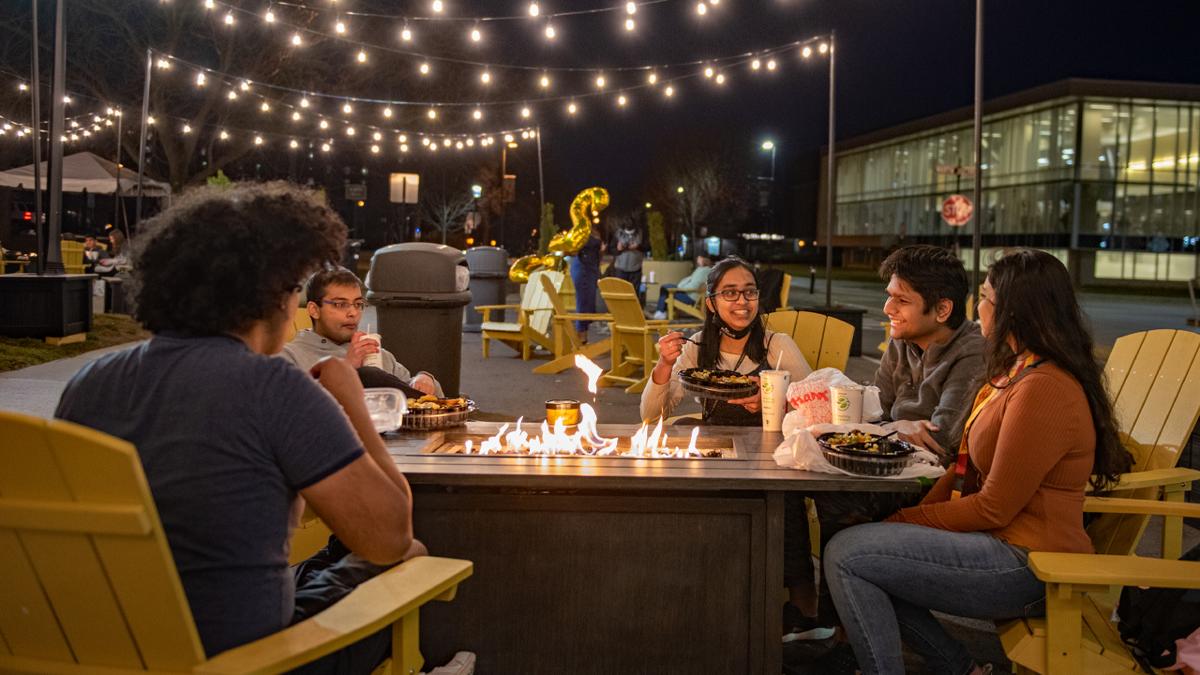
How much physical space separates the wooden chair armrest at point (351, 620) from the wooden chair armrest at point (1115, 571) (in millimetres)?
1563

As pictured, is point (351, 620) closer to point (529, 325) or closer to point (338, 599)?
point (338, 599)

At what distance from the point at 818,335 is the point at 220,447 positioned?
460 cm

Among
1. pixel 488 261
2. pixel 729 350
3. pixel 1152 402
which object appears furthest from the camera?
pixel 488 261

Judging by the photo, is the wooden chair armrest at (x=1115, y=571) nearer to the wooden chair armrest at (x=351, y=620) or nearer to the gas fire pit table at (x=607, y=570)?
the gas fire pit table at (x=607, y=570)

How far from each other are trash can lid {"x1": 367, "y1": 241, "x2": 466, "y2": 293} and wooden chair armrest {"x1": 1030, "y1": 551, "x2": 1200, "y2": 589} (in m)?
5.60

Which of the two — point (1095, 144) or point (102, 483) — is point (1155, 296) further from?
point (102, 483)

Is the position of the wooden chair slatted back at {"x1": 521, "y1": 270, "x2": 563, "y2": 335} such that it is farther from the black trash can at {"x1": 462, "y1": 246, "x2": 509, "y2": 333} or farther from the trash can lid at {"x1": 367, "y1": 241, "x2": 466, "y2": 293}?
the trash can lid at {"x1": 367, "y1": 241, "x2": 466, "y2": 293}

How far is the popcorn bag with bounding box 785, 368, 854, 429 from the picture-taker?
3.79 meters

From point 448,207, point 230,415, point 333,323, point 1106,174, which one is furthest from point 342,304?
point 448,207

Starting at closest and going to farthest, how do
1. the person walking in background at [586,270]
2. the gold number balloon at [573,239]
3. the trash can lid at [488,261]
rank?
the gold number balloon at [573,239]
the person walking in background at [586,270]
the trash can lid at [488,261]

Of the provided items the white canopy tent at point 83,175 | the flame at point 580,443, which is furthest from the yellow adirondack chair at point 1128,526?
the white canopy tent at point 83,175

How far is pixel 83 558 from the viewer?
1923mm

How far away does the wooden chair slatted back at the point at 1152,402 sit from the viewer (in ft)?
12.2

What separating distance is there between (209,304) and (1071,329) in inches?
98.1
